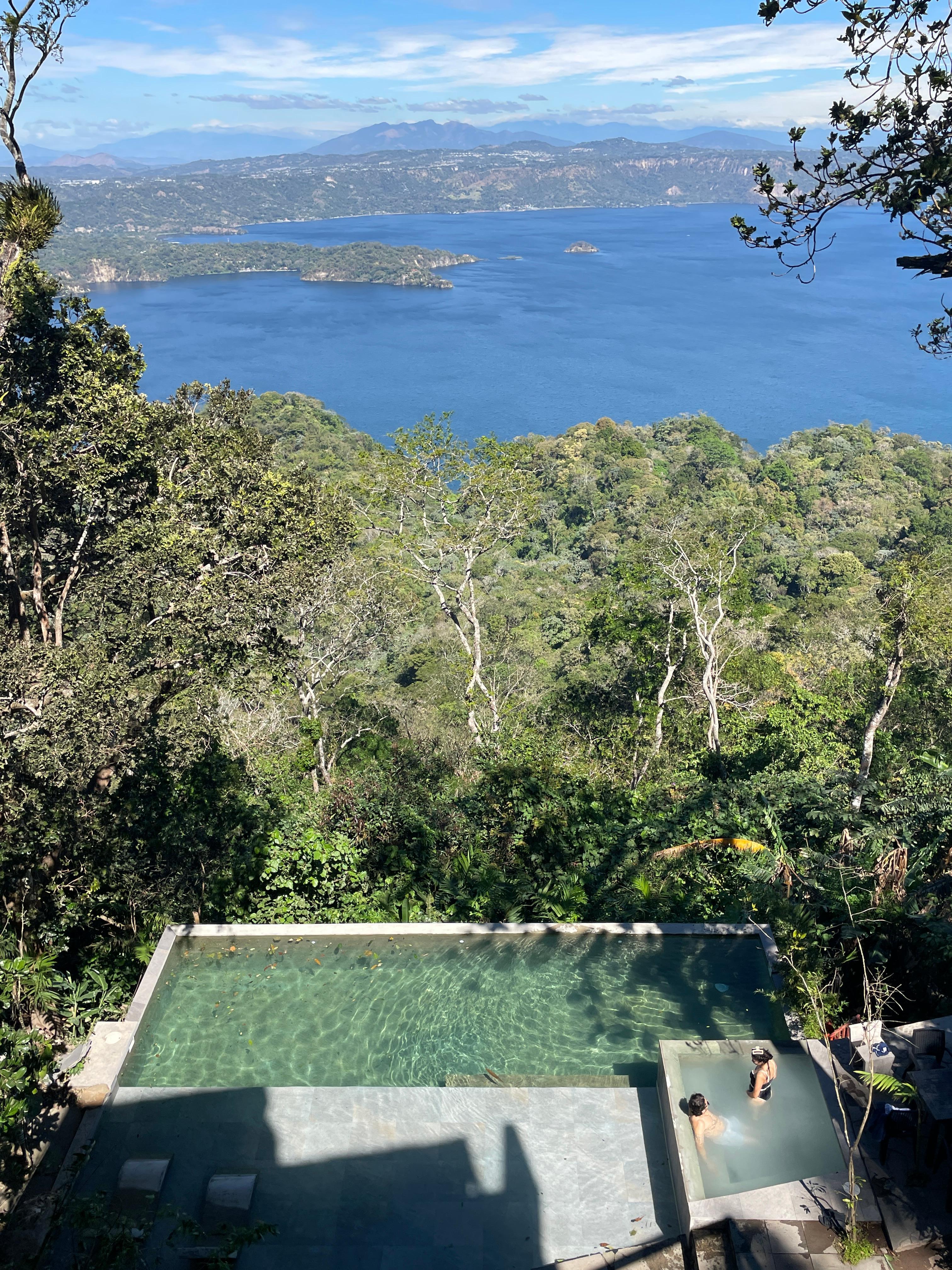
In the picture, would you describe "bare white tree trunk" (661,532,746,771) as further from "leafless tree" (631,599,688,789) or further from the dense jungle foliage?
"leafless tree" (631,599,688,789)

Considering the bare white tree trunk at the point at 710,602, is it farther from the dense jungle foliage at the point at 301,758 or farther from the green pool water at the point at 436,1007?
the green pool water at the point at 436,1007

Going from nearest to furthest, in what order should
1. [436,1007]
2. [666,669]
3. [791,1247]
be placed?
1. [791,1247]
2. [436,1007]
3. [666,669]

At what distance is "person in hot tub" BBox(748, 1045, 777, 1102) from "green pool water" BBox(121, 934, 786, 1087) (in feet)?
2.23

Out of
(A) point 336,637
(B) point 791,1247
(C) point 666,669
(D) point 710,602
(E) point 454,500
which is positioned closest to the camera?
(B) point 791,1247

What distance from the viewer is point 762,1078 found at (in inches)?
155

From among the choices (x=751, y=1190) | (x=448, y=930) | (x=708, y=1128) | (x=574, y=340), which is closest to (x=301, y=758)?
(x=448, y=930)

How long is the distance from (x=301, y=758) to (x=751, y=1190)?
7.63 meters

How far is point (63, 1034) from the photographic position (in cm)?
498

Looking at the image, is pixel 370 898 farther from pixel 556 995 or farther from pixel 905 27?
pixel 905 27

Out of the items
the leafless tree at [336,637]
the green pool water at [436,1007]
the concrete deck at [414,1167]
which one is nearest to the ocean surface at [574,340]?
the leafless tree at [336,637]

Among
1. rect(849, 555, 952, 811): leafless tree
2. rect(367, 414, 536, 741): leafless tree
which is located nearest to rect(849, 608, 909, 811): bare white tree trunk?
rect(849, 555, 952, 811): leafless tree

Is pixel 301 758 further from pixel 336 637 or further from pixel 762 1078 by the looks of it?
pixel 762 1078

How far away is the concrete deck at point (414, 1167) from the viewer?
3.62 meters

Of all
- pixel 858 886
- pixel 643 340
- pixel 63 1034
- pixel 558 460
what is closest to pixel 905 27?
pixel 858 886
